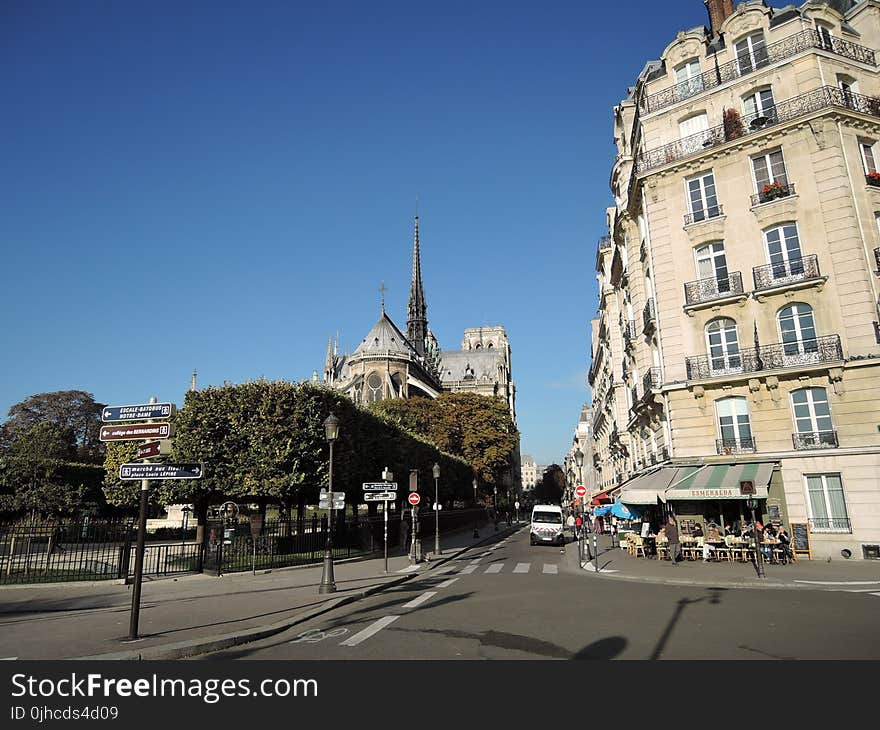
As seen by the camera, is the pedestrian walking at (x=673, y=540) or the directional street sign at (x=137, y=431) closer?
the directional street sign at (x=137, y=431)

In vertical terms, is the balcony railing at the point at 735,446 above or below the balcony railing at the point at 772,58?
below

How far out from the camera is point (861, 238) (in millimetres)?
20438

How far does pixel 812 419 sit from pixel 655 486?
5914mm

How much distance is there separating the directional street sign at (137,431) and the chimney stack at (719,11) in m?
29.7

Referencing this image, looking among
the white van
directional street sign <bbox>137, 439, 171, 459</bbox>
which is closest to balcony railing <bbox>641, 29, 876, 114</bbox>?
the white van

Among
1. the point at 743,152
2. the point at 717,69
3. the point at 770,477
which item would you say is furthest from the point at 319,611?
the point at 717,69

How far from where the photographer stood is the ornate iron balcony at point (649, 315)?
25.0 metres

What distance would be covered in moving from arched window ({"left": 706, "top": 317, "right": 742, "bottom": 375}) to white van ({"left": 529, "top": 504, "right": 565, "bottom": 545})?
13962mm

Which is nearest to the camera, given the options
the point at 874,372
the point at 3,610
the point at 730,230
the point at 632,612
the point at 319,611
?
the point at 632,612

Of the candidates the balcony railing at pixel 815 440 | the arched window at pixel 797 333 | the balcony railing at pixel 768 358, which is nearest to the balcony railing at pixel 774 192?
the arched window at pixel 797 333

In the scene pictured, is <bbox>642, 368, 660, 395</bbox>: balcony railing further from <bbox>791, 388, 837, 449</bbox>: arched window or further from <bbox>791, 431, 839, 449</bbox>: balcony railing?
<bbox>791, 431, 839, 449</bbox>: balcony railing

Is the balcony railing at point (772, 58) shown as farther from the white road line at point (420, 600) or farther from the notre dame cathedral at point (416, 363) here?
the notre dame cathedral at point (416, 363)
